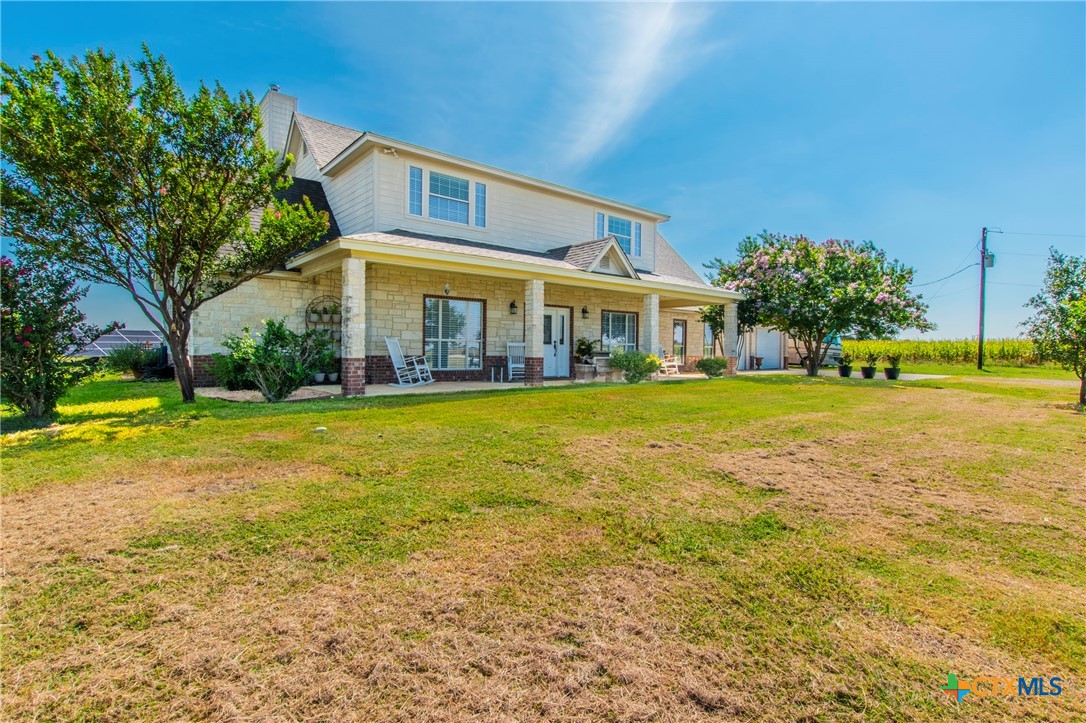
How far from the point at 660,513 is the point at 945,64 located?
43.1 ft

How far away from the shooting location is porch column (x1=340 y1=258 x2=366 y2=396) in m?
9.85

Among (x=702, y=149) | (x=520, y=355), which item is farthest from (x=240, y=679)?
(x=702, y=149)

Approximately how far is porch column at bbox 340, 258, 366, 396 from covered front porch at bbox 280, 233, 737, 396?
0.06ft

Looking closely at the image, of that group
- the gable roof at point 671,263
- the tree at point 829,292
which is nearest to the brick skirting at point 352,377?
the gable roof at point 671,263

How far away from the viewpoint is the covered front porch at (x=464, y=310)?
10023 millimetres

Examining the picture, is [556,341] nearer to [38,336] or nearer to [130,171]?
[130,171]

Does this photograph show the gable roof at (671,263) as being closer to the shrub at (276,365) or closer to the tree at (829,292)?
the tree at (829,292)

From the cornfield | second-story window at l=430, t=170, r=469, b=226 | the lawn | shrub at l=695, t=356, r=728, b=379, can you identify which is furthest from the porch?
the cornfield

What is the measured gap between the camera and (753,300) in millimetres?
18703

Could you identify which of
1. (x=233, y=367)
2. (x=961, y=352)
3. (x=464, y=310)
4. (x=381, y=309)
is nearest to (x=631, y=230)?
(x=464, y=310)

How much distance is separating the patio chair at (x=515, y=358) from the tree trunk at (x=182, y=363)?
7.23 m

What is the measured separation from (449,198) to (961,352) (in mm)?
30960

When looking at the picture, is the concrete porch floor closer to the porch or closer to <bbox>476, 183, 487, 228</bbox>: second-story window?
the porch

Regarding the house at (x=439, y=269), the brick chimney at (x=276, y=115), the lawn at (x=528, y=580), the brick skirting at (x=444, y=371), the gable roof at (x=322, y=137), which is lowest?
the lawn at (x=528, y=580)
